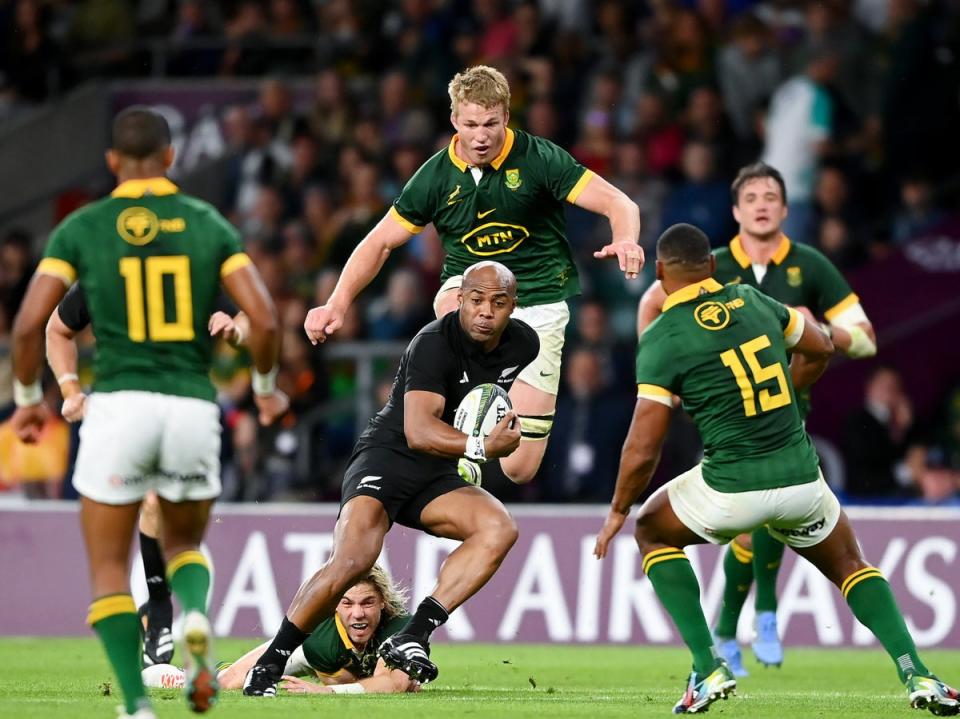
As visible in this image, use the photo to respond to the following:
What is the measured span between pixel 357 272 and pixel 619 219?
1.37 metres

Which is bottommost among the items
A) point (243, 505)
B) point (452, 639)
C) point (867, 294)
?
point (452, 639)

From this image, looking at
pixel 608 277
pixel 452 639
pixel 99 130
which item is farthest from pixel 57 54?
pixel 452 639

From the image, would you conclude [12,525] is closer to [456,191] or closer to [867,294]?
[456,191]

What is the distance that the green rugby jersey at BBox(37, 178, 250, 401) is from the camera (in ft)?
20.9

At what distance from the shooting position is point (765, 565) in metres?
10.1

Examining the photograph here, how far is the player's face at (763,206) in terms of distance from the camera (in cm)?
983

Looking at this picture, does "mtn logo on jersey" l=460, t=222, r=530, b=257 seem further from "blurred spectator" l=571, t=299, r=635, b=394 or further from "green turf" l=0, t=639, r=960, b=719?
"blurred spectator" l=571, t=299, r=635, b=394

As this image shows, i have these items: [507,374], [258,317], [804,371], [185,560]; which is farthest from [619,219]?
[185,560]

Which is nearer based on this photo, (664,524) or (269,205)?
(664,524)

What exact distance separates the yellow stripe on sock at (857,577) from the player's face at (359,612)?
89.4 inches

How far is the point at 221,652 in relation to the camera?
450 inches

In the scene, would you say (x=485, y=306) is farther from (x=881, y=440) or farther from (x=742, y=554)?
(x=881, y=440)

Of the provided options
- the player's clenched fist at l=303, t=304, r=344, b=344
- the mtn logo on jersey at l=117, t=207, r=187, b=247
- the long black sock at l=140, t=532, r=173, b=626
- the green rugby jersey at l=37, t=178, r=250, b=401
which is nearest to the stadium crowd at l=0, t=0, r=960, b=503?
the long black sock at l=140, t=532, r=173, b=626

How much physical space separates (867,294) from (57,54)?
927 centimetres
